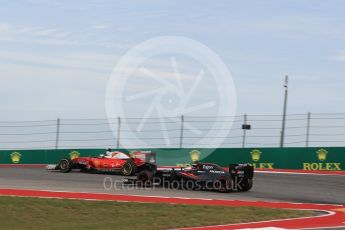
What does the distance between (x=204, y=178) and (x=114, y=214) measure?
A: 6015 millimetres

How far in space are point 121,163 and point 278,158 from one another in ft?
27.2

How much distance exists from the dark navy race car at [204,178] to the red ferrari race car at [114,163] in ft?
3.69

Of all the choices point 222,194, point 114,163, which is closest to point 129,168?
point 114,163

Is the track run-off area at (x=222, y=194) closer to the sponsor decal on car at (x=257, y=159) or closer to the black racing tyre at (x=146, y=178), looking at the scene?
the black racing tyre at (x=146, y=178)

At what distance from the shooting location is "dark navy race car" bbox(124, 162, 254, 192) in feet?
63.2

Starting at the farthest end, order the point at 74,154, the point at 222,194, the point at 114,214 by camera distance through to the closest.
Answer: the point at 74,154 < the point at 222,194 < the point at 114,214

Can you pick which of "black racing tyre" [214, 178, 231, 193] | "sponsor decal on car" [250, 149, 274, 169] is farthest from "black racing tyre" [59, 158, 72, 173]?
"sponsor decal on car" [250, 149, 274, 169]

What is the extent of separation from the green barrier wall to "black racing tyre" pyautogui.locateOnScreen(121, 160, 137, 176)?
6261 mm

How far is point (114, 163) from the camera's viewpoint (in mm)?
23562

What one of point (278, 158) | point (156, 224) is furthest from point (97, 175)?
point (156, 224)

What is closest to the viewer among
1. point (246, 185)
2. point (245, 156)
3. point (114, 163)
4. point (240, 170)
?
point (240, 170)

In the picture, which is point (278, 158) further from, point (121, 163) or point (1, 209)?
point (1, 209)

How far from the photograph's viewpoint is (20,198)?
15578mm

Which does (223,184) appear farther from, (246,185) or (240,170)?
(246,185)
